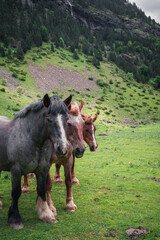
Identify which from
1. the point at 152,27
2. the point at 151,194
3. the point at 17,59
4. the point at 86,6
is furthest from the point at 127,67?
the point at 151,194

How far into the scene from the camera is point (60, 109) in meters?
4.75

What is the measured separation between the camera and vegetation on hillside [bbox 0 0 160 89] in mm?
87875

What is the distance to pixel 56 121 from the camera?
466cm

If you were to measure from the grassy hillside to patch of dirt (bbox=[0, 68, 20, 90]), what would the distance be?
111 centimetres

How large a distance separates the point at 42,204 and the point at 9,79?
2148 inches

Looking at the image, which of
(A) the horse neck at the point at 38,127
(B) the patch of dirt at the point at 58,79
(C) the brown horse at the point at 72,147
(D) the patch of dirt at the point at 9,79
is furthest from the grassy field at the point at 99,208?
(B) the patch of dirt at the point at 58,79

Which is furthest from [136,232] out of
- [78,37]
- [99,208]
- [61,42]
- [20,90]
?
[78,37]

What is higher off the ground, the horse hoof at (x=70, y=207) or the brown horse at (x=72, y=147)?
the brown horse at (x=72, y=147)

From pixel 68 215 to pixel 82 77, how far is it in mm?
74785

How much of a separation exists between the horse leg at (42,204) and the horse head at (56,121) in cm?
146

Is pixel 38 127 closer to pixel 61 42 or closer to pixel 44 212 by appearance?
pixel 44 212

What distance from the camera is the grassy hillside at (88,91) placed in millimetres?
48703

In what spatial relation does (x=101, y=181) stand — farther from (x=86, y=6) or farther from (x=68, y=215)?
(x=86, y=6)

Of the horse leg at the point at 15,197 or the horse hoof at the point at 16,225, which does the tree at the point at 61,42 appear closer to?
the horse leg at the point at 15,197
